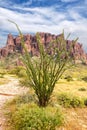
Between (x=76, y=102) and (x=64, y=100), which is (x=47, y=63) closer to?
(x=64, y=100)

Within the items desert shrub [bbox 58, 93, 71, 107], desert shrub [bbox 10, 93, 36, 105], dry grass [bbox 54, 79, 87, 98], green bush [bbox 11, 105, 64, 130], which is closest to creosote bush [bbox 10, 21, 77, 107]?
desert shrub [bbox 10, 93, 36, 105]

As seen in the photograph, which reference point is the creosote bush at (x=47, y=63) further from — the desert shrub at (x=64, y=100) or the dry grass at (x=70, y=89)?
the dry grass at (x=70, y=89)

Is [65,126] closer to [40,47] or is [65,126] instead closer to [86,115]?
[86,115]

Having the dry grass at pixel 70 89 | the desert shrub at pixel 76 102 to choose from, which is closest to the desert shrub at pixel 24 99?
the desert shrub at pixel 76 102

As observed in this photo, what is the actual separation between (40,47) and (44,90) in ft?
6.80

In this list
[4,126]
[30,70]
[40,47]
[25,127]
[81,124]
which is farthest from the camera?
[30,70]

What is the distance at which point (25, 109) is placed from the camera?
30.7ft

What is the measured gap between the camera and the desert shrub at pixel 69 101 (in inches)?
518

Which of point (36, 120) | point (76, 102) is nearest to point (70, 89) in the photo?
point (76, 102)

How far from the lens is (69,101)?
523 inches

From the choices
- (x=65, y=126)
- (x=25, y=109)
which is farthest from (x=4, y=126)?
(x=65, y=126)

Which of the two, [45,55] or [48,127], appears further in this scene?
[45,55]

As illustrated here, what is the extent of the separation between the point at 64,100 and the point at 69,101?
0.97 feet

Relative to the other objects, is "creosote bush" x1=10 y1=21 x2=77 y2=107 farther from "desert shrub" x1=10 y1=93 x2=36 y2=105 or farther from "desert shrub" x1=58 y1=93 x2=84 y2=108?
"desert shrub" x1=58 y1=93 x2=84 y2=108
